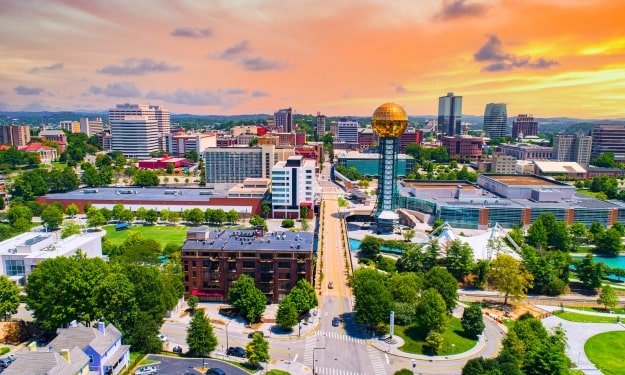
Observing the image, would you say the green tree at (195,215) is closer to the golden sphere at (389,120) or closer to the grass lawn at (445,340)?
the golden sphere at (389,120)

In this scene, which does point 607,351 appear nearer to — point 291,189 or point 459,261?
→ point 459,261

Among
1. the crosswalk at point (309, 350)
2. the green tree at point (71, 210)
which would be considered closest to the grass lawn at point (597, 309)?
the crosswalk at point (309, 350)

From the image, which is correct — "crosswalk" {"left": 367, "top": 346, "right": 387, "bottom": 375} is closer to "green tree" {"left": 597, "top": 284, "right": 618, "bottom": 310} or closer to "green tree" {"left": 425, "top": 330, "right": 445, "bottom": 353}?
"green tree" {"left": 425, "top": 330, "right": 445, "bottom": 353}

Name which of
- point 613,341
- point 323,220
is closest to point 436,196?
point 323,220

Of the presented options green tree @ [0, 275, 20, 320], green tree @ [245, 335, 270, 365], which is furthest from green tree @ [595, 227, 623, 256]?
green tree @ [0, 275, 20, 320]

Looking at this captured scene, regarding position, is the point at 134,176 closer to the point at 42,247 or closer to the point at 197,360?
the point at 42,247
